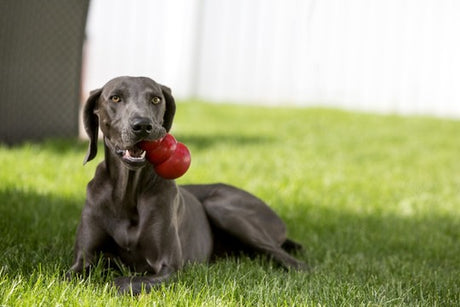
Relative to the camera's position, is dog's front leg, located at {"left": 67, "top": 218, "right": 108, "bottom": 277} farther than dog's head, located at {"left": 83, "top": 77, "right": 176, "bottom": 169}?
Yes

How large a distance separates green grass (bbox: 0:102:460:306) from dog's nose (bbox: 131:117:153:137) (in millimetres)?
715

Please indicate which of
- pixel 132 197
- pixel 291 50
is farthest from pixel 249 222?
pixel 291 50

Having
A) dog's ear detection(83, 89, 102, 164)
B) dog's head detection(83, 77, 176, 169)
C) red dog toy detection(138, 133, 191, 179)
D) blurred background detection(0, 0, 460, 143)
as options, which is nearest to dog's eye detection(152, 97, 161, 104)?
dog's head detection(83, 77, 176, 169)

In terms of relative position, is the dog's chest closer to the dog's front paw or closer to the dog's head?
the dog's front paw

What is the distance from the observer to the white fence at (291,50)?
44.3ft

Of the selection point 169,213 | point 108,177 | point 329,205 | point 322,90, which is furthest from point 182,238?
point 322,90

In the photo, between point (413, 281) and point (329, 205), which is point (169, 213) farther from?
point (329, 205)

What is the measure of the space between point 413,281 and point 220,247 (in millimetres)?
1211

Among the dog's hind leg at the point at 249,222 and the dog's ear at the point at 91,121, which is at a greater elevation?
the dog's ear at the point at 91,121

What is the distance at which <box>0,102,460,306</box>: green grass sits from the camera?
327cm

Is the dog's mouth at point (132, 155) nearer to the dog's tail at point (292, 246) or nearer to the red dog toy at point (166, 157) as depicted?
the red dog toy at point (166, 157)

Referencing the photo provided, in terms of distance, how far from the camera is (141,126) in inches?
129

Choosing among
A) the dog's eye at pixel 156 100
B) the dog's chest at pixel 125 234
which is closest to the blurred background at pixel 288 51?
the dog's eye at pixel 156 100

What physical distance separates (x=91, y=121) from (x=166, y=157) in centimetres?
52
